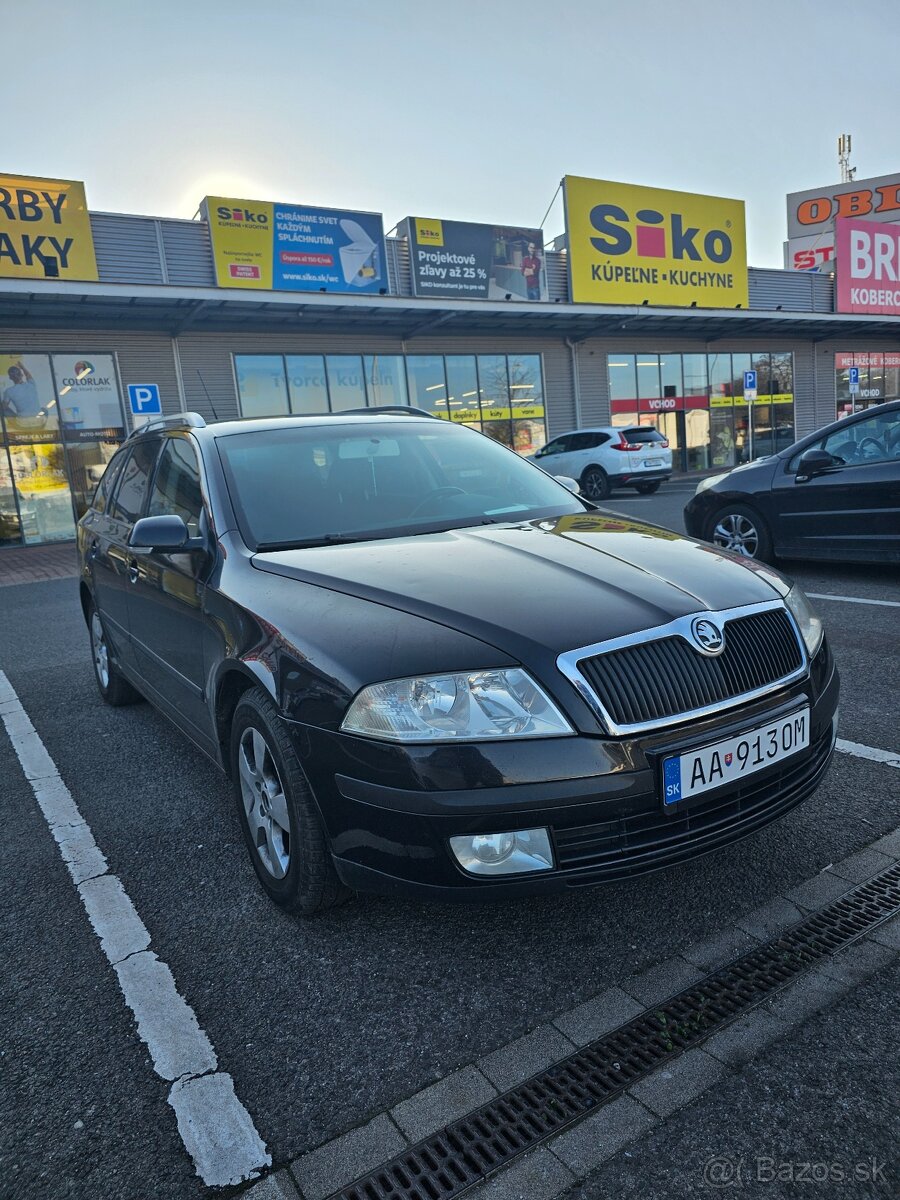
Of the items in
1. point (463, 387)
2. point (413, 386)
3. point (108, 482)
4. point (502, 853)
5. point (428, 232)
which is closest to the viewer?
point (502, 853)

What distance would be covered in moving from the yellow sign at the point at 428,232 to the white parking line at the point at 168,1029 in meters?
18.4

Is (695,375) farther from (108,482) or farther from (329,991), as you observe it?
(329,991)

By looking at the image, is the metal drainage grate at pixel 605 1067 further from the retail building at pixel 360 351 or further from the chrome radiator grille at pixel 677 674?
the retail building at pixel 360 351

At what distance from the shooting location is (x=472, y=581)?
93.7 inches

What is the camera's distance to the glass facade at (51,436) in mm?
16641

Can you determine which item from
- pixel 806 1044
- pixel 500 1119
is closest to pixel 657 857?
pixel 806 1044

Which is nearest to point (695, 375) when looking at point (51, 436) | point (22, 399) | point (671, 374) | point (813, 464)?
point (671, 374)

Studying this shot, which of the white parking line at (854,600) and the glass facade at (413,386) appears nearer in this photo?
the white parking line at (854,600)

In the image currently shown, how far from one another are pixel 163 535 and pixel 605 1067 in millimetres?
2229

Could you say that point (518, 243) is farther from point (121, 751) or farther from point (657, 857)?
point (657, 857)

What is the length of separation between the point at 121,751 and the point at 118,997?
214 centimetres

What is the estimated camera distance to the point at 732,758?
2113mm

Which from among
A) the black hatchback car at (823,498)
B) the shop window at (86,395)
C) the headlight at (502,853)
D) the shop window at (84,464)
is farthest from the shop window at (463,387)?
the headlight at (502,853)

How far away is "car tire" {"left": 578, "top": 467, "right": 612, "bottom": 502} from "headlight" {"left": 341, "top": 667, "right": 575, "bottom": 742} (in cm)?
1668
